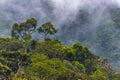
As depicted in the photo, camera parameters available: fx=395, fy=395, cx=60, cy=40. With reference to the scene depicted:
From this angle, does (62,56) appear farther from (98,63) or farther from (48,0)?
(48,0)

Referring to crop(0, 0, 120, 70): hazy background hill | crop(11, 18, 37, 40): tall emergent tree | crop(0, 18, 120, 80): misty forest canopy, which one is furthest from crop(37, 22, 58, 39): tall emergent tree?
crop(0, 0, 120, 70): hazy background hill

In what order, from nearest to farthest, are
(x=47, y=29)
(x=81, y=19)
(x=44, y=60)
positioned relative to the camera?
(x=44, y=60) → (x=47, y=29) → (x=81, y=19)

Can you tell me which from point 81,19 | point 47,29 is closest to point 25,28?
point 47,29

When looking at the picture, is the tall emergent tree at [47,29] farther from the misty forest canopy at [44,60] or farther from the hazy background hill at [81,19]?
the hazy background hill at [81,19]

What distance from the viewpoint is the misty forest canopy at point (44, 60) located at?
29.6m

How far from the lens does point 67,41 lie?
12688 centimetres

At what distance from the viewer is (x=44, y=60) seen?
3069 cm

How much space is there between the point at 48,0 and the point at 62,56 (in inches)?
5442

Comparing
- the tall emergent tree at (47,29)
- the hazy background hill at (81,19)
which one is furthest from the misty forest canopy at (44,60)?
the hazy background hill at (81,19)

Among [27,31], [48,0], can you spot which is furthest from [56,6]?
[27,31]

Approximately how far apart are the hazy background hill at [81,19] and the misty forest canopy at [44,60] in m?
56.7

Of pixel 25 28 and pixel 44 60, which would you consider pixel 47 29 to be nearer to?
pixel 25 28

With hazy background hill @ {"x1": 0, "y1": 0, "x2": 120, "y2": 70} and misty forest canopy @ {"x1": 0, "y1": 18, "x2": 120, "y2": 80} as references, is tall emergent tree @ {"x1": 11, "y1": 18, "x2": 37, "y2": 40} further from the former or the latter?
hazy background hill @ {"x1": 0, "y1": 0, "x2": 120, "y2": 70}

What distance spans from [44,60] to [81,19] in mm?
133954
